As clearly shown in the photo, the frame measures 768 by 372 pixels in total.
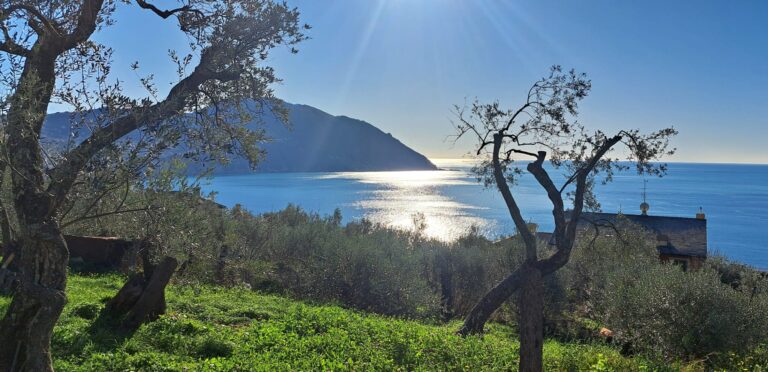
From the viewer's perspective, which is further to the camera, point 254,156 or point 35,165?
point 254,156

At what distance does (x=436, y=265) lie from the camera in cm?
2586

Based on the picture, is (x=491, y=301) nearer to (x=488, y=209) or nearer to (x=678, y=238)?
(x=678, y=238)

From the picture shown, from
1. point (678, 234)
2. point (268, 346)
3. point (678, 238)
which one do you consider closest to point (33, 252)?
point (268, 346)

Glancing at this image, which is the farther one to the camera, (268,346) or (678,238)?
(678,238)

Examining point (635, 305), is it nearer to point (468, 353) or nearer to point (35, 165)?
point (468, 353)

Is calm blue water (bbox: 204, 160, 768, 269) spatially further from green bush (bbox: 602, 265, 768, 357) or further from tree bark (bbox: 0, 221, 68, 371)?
tree bark (bbox: 0, 221, 68, 371)

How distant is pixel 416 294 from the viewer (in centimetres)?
2022

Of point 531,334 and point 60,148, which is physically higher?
point 60,148

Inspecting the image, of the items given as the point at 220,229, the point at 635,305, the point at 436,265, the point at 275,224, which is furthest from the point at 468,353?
the point at 275,224

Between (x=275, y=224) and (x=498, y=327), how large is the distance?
17204 millimetres

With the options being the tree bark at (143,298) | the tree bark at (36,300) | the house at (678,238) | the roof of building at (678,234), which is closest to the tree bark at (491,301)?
the tree bark at (143,298)

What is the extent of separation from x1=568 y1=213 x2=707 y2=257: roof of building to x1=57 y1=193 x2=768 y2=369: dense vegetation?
11.3 metres

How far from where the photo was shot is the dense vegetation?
10.1 meters

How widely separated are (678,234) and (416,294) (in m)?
30.7
